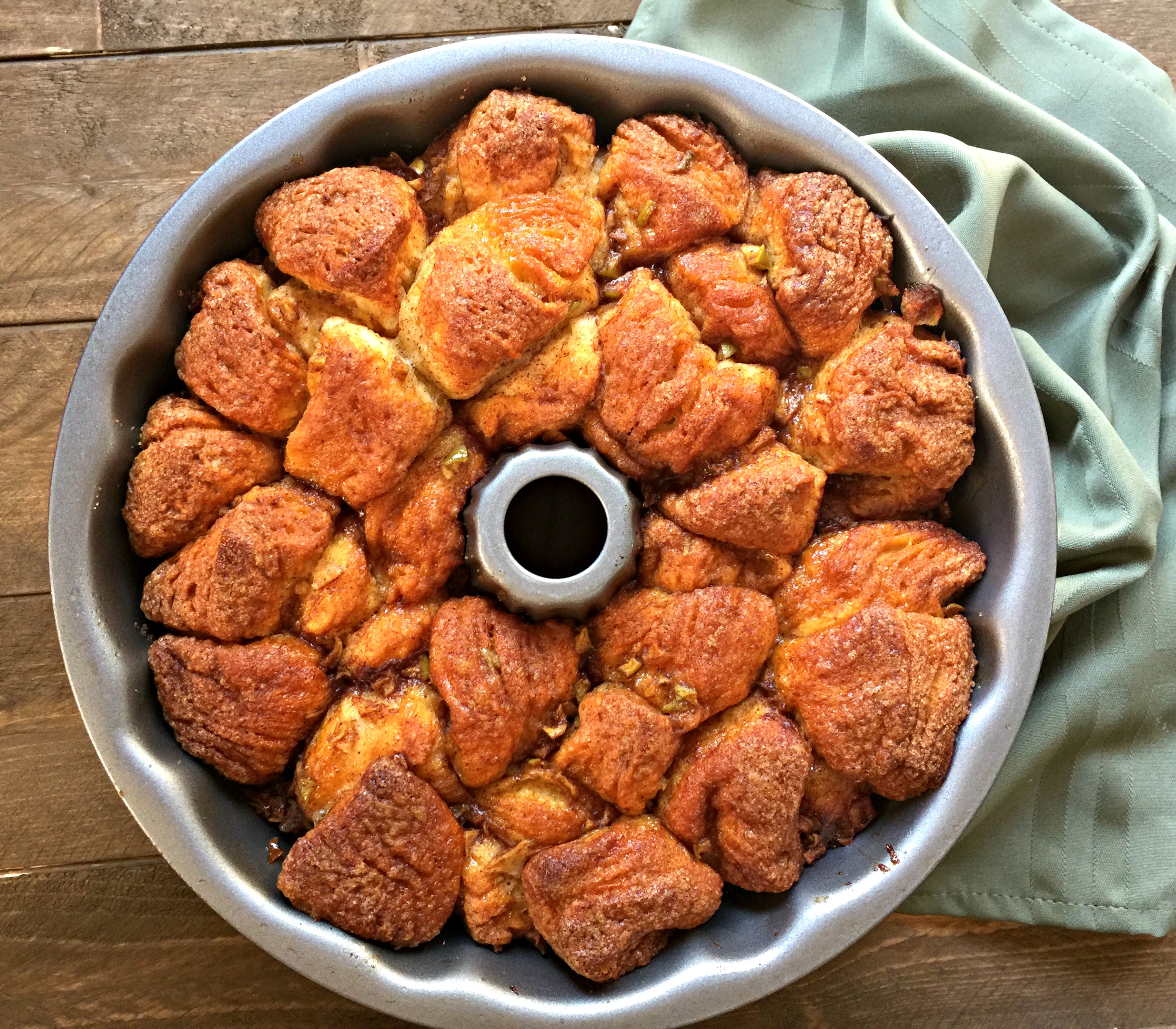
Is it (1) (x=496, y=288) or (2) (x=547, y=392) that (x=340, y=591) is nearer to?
(2) (x=547, y=392)

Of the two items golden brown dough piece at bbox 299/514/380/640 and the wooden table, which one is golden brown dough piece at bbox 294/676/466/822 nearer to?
golden brown dough piece at bbox 299/514/380/640

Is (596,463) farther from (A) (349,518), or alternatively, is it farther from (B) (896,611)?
(B) (896,611)

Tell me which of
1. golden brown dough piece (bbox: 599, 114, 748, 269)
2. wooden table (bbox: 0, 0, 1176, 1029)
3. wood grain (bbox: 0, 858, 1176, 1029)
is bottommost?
wood grain (bbox: 0, 858, 1176, 1029)

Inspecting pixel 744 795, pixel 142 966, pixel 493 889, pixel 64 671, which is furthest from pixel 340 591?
pixel 142 966

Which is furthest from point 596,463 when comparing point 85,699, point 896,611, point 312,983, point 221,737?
point 312,983

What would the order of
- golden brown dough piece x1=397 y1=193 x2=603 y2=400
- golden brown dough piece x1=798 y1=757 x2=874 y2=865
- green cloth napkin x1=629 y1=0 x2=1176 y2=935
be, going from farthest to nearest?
green cloth napkin x1=629 y1=0 x2=1176 y2=935 → golden brown dough piece x1=798 y1=757 x2=874 y2=865 → golden brown dough piece x1=397 y1=193 x2=603 y2=400

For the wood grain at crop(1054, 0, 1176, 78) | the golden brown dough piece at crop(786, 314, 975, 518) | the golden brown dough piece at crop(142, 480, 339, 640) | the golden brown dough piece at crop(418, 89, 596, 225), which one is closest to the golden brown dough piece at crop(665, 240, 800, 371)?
the golden brown dough piece at crop(786, 314, 975, 518)
